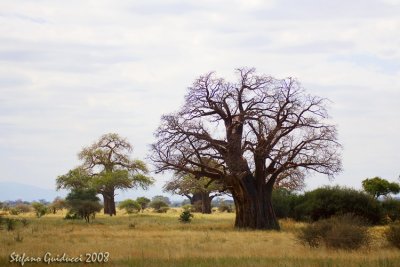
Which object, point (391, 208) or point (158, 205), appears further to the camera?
point (158, 205)

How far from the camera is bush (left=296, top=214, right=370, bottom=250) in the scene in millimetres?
20531

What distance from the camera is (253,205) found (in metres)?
36.8

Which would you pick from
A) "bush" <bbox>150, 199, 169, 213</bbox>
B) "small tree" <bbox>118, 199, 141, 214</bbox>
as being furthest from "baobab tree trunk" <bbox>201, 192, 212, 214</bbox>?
"bush" <bbox>150, 199, 169, 213</bbox>

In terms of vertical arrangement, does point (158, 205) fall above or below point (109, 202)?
below

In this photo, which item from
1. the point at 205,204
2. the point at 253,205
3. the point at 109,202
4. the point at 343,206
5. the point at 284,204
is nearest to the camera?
the point at 253,205

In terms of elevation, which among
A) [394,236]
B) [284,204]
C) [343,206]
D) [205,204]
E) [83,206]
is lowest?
[394,236]

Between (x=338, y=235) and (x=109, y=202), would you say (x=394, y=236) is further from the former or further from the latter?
(x=109, y=202)

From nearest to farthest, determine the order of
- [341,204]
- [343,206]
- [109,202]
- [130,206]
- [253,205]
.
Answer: [253,205] → [343,206] → [341,204] → [109,202] → [130,206]

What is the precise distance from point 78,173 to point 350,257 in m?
58.7

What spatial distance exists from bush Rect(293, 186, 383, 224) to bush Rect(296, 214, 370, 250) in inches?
785

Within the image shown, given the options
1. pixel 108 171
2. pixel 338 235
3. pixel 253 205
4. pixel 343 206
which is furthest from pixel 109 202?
pixel 338 235

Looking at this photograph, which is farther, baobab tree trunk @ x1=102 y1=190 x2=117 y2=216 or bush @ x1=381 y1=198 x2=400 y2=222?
baobab tree trunk @ x1=102 y1=190 x2=117 y2=216

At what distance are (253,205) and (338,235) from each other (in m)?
16.2

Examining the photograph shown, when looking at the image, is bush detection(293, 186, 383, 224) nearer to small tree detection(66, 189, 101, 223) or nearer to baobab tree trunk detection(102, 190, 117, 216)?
small tree detection(66, 189, 101, 223)
